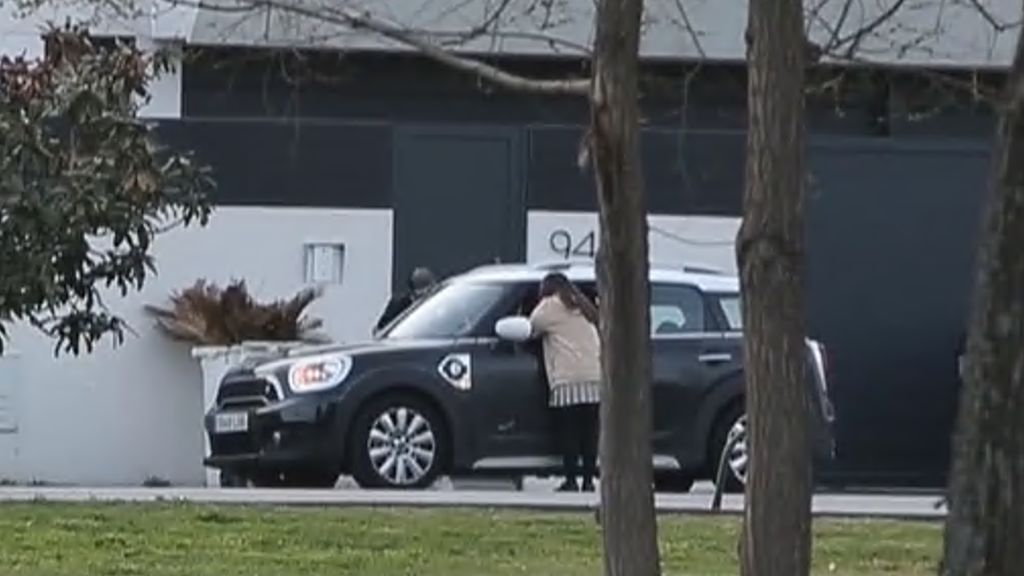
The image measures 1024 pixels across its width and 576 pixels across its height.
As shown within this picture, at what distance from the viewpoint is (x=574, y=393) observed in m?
19.2

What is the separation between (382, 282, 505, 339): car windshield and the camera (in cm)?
1973

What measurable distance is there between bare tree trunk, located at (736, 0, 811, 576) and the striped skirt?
1113cm

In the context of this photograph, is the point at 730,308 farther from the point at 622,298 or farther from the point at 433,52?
the point at 622,298

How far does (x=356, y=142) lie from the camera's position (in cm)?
2461

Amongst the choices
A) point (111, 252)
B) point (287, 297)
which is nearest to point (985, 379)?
point (111, 252)

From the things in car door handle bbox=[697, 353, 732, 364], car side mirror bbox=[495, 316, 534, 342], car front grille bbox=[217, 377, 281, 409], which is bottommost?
car front grille bbox=[217, 377, 281, 409]

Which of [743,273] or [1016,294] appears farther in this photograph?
[743,273]

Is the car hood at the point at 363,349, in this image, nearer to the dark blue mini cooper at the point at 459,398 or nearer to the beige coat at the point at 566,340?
the dark blue mini cooper at the point at 459,398

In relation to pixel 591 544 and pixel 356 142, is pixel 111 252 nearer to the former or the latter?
pixel 591 544

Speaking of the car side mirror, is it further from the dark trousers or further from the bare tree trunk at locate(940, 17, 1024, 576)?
the bare tree trunk at locate(940, 17, 1024, 576)

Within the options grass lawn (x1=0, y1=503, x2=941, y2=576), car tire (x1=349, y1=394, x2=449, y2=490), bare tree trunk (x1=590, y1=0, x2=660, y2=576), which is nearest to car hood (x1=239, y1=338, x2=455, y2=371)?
car tire (x1=349, y1=394, x2=449, y2=490)

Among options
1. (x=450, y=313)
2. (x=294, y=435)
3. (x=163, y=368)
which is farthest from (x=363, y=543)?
(x=163, y=368)

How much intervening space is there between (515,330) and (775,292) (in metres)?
11.6

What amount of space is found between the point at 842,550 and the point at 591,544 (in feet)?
4.16
